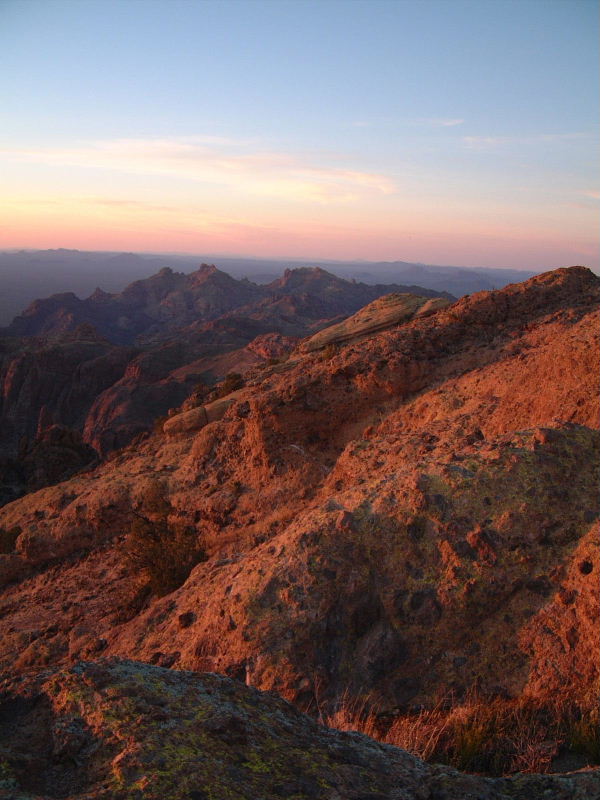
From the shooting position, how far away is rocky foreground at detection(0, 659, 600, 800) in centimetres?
262

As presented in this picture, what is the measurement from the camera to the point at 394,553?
237 inches

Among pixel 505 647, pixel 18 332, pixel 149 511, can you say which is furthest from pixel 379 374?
pixel 18 332

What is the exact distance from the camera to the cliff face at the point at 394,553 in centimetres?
527

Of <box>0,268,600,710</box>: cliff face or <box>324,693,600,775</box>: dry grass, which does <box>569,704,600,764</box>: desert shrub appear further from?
<box>0,268,600,710</box>: cliff face

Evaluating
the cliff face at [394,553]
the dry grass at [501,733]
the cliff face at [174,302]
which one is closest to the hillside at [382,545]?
the cliff face at [394,553]

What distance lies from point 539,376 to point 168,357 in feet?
205

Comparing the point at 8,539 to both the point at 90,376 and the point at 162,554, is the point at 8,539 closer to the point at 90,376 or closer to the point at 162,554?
the point at 162,554

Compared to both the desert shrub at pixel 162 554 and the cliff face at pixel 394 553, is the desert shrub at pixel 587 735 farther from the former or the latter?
the desert shrub at pixel 162 554

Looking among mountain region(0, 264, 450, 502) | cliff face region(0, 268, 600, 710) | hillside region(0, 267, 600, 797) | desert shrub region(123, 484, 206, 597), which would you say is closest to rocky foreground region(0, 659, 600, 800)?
hillside region(0, 267, 600, 797)

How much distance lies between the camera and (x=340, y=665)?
5.40m

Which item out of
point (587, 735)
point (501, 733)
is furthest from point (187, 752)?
point (587, 735)

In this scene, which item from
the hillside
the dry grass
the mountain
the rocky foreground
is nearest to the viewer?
the rocky foreground

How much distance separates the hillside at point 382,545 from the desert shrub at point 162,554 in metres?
0.12

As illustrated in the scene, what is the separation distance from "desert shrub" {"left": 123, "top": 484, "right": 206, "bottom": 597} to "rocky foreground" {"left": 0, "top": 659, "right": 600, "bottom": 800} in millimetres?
6405
